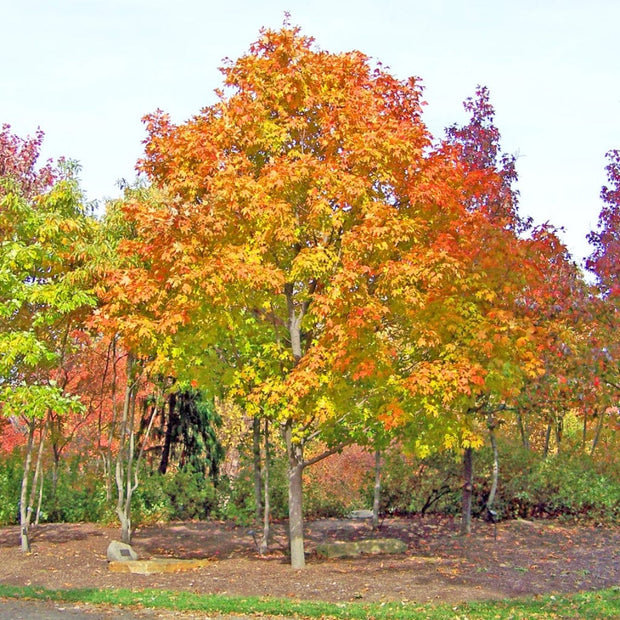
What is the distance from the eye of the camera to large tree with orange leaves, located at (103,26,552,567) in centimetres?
1102

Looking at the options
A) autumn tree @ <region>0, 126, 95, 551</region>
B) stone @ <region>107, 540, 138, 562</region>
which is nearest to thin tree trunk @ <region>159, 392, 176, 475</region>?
autumn tree @ <region>0, 126, 95, 551</region>

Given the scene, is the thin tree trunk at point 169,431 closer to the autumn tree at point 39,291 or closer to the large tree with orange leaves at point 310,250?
the autumn tree at point 39,291

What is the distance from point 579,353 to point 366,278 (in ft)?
11.2

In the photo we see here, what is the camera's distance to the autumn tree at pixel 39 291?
12586 millimetres

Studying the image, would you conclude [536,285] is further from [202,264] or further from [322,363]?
[202,264]

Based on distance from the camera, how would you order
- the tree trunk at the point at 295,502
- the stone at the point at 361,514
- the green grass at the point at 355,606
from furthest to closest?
the stone at the point at 361,514, the tree trunk at the point at 295,502, the green grass at the point at 355,606

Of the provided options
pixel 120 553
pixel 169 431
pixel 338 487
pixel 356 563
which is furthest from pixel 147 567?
pixel 338 487

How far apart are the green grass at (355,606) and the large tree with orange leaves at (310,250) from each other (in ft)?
9.18

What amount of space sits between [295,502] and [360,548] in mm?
2407

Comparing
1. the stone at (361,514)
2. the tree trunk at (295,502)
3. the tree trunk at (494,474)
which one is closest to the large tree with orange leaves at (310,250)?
the tree trunk at (295,502)

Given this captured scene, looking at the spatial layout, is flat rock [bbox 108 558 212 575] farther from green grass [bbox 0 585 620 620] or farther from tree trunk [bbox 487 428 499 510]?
tree trunk [bbox 487 428 499 510]

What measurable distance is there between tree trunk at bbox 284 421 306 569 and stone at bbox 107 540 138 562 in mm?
2901

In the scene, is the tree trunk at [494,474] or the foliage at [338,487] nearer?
the tree trunk at [494,474]

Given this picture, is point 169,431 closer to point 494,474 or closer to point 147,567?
point 147,567
